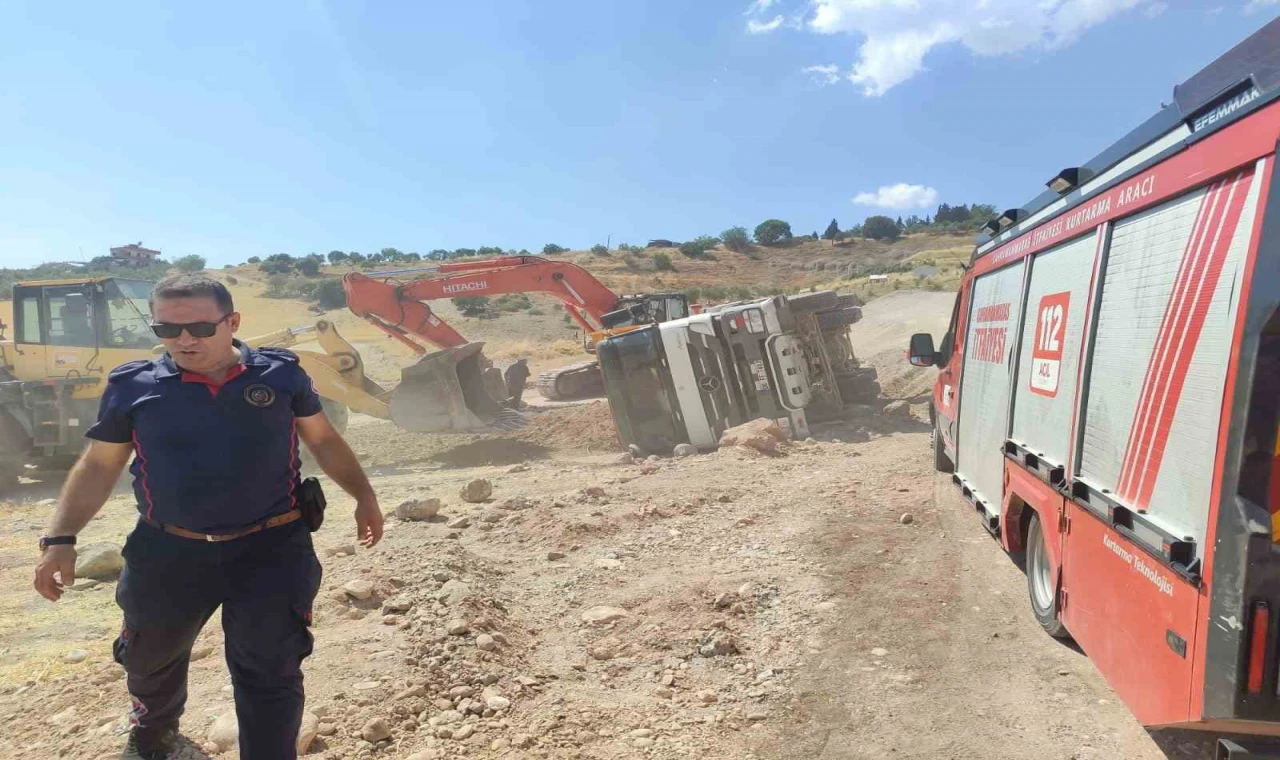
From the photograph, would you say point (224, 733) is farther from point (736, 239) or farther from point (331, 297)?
point (736, 239)

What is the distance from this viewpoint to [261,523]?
2.72 metres

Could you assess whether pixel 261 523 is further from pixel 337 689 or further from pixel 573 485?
pixel 573 485

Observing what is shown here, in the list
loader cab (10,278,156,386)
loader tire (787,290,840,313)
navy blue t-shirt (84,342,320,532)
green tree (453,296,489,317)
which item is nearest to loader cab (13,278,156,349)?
loader cab (10,278,156,386)

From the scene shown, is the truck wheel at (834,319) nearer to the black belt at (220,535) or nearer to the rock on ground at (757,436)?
the rock on ground at (757,436)

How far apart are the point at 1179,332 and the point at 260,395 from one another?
297cm

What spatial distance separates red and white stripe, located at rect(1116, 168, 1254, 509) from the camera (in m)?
2.37

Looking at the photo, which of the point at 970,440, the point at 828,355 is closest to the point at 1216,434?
the point at 970,440

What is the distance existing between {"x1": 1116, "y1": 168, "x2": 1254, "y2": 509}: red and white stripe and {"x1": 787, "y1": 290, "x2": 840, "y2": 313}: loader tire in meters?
8.06

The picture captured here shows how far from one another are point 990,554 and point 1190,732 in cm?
232

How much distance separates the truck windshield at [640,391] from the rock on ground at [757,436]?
0.88 m

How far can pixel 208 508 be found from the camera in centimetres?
262

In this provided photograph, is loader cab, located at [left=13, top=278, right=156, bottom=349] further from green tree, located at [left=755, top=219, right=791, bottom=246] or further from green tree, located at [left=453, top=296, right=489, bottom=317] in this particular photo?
green tree, located at [left=755, top=219, right=791, bottom=246]

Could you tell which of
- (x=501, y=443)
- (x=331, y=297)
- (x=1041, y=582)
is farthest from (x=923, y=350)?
(x=331, y=297)

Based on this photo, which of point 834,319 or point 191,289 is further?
point 834,319
